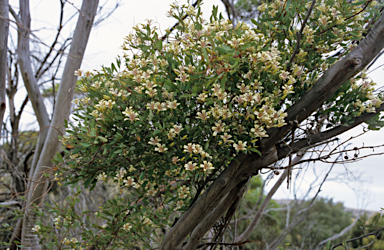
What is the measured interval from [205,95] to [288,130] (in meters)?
0.33

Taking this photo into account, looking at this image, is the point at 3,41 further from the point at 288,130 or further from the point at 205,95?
the point at 288,130

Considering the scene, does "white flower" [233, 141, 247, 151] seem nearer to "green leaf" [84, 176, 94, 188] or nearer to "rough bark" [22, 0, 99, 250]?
"green leaf" [84, 176, 94, 188]

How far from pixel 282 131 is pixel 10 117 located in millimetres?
2709

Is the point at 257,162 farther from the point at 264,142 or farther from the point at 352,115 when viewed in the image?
the point at 352,115

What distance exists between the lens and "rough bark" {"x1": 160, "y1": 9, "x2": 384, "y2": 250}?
2.63 ft

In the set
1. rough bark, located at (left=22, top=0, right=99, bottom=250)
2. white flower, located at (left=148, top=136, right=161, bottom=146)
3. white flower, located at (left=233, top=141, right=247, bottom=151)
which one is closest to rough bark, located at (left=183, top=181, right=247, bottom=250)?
white flower, located at (left=233, top=141, right=247, bottom=151)

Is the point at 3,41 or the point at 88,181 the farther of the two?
the point at 3,41

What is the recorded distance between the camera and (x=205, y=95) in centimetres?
77

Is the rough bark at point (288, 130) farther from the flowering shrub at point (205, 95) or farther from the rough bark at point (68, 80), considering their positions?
the rough bark at point (68, 80)

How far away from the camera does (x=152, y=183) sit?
102 cm

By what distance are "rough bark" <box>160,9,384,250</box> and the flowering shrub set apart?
0.17ft

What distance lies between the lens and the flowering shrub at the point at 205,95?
780 millimetres

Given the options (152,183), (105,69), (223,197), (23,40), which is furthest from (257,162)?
(23,40)

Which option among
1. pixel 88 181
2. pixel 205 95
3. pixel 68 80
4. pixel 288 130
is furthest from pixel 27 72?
pixel 288 130
